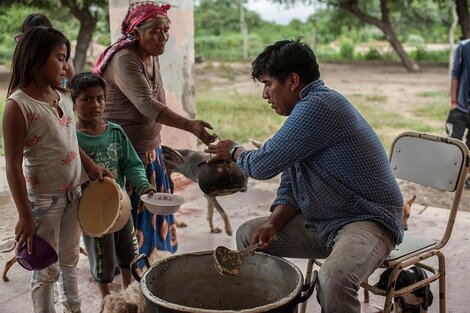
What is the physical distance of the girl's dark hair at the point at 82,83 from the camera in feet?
9.21

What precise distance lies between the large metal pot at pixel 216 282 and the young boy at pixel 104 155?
70 cm

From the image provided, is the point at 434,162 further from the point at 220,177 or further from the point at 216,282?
the point at 216,282

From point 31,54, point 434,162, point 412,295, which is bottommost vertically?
point 412,295

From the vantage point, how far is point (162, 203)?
2785mm

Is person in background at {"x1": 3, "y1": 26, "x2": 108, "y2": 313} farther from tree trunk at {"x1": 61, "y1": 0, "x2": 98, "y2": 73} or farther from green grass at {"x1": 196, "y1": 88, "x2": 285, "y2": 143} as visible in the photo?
tree trunk at {"x1": 61, "y1": 0, "x2": 98, "y2": 73}

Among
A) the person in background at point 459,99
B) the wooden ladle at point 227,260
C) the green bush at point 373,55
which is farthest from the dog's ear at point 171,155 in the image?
the green bush at point 373,55

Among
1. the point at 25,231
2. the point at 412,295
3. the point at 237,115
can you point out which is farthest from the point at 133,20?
the point at 237,115

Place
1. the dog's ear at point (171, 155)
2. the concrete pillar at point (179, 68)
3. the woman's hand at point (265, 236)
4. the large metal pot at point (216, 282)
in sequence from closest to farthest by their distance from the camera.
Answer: the large metal pot at point (216, 282)
the woman's hand at point (265, 236)
the dog's ear at point (171, 155)
the concrete pillar at point (179, 68)

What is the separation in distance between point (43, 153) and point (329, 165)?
1210mm

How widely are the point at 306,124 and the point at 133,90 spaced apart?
120cm

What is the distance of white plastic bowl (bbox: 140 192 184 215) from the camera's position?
274 centimetres

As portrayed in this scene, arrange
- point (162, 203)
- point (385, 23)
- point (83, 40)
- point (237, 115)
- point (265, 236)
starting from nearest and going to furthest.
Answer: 1. point (265, 236)
2. point (162, 203)
3. point (237, 115)
4. point (83, 40)
5. point (385, 23)

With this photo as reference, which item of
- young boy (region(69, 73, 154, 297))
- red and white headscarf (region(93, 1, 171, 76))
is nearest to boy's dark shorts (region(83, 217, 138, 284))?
young boy (region(69, 73, 154, 297))

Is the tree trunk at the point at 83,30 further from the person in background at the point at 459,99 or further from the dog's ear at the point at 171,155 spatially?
the dog's ear at the point at 171,155
